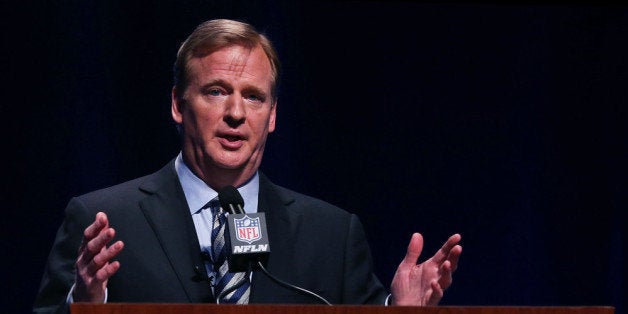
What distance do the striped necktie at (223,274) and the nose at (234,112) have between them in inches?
11.4

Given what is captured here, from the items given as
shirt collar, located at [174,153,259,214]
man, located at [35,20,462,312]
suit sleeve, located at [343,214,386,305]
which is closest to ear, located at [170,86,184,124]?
man, located at [35,20,462,312]

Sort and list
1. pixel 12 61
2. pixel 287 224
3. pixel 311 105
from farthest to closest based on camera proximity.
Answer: pixel 311 105 < pixel 12 61 < pixel 287 224

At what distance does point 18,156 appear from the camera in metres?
3.57

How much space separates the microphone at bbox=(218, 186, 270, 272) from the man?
0.30 m

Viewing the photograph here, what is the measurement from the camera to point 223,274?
251cm

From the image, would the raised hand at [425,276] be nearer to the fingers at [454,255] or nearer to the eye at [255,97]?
the fingers at [454,255]

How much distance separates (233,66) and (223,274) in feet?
1.96

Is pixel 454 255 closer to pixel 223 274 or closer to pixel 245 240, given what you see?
pixel 245 240

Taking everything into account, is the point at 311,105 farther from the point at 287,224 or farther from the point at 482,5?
the point at 287,224

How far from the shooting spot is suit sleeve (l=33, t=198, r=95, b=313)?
257cm

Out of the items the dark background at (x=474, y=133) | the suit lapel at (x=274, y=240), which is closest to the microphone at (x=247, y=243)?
the suit lapel at (x=274, y=240)

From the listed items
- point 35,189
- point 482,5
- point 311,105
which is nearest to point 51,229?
point 35,189

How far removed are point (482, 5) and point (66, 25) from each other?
150 cm

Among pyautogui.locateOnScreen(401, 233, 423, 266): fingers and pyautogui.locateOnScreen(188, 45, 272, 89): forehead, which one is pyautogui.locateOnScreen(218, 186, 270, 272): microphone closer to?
pyautogui.locateOnScreen(401, 233, 423, 266): fingers
